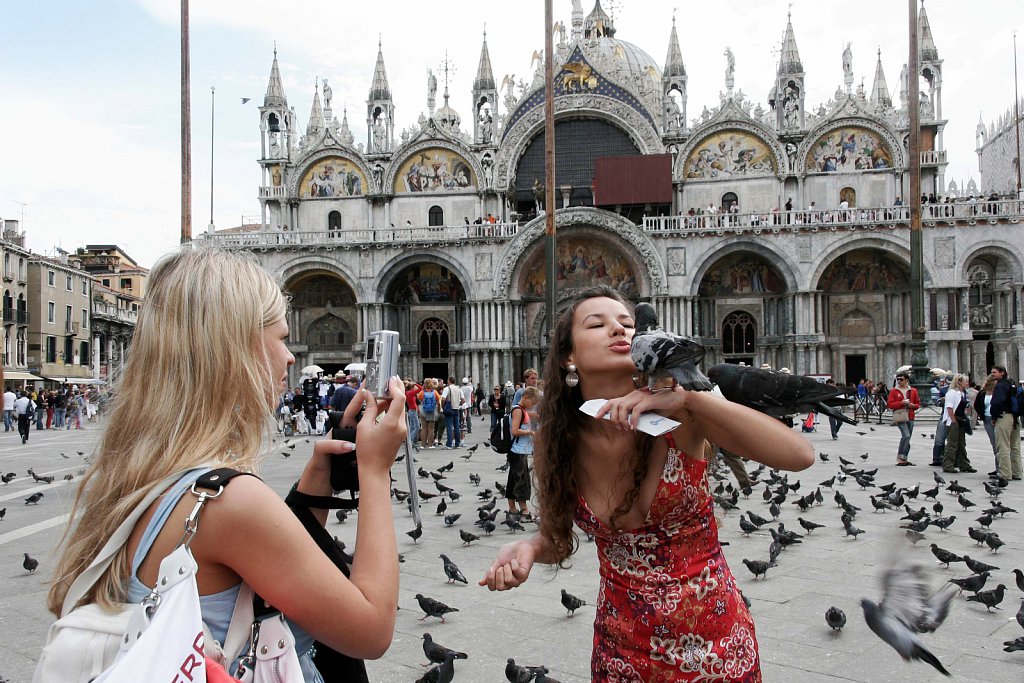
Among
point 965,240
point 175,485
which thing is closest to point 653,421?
point 175,485

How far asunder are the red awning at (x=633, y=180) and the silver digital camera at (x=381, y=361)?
30.6m

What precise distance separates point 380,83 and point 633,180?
11.9 metres

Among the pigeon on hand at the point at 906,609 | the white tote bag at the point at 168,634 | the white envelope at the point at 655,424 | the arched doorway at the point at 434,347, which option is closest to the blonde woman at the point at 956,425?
the pigeon on hand at the point at 906,609

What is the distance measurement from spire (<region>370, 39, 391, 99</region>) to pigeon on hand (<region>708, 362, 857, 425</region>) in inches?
1381

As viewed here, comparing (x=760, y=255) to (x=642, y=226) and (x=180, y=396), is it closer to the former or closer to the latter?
(x=642, y=226)

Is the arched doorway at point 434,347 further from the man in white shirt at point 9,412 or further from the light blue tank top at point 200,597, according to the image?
the light blue tank top at point 200,597

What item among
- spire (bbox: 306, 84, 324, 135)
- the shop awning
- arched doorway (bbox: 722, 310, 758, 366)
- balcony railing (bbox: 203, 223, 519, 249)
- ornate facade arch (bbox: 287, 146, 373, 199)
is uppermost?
spire (bbox: 306, 84, 324, 135)

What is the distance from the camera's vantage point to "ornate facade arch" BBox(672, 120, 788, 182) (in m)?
31.3

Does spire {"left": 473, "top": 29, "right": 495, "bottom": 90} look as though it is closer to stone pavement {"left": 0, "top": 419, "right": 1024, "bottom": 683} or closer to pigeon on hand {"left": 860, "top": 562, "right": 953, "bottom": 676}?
stone pavement {"left": 0, "top": 419, "right": 1024, "bottom": 683}

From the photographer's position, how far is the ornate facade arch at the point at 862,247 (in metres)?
28.9

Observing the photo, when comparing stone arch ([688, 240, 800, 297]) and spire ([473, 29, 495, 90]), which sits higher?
spire ([473, 29, 495, 90])

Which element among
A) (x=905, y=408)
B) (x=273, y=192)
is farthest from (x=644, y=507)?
(x=273, y=192)

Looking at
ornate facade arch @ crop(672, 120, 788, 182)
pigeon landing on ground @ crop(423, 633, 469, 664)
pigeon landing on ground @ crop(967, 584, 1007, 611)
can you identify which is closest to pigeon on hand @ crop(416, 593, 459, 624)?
pigeon landing on ground @ crop(423, 633, 469, 664)

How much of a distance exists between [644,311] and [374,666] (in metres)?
3.00
